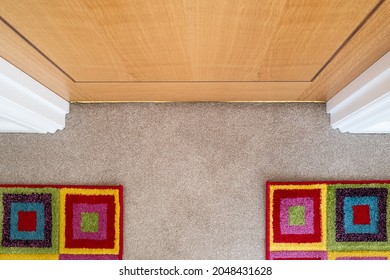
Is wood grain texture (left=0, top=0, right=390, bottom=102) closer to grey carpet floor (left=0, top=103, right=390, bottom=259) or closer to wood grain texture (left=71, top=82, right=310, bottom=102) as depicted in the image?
wood grain texture (left=71, top=82, right=310, bottom=102)

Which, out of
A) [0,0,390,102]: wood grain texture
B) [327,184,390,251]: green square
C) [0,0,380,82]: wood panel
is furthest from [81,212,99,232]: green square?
[327,184,390,251]: green square

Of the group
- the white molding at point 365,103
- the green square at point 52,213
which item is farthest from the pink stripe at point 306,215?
the green square at point 52,213

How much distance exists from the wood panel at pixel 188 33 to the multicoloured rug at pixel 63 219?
1.43ft

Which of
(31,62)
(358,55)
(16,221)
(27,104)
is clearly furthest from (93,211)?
(358,55)

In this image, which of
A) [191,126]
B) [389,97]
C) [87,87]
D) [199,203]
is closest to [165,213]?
[199,203]

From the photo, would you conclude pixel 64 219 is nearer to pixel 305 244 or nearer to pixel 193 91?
pixel 193 91

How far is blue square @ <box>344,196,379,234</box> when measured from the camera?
118 cm

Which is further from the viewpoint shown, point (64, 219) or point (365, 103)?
point (64, 219)

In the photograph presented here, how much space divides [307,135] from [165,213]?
1.38 feet

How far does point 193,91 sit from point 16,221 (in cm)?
58

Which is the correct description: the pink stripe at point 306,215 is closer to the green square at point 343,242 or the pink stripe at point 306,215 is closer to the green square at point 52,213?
the green square at point 343,242

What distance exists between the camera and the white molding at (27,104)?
826mm

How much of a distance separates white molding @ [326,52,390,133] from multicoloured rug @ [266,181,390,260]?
162 millimetres

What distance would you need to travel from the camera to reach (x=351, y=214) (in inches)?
46.5
